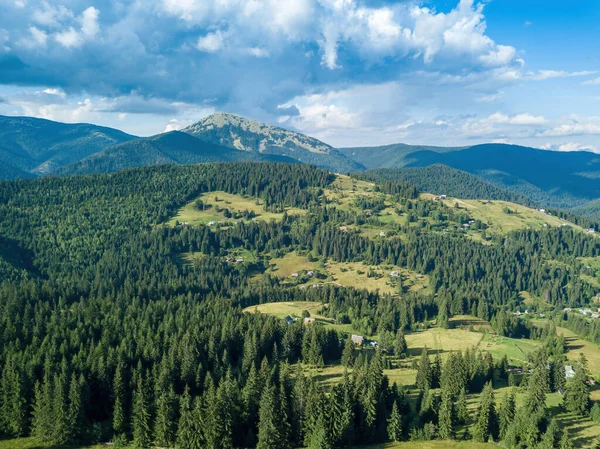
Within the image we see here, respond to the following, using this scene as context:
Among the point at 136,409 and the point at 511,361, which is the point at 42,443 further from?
the point at 511,361

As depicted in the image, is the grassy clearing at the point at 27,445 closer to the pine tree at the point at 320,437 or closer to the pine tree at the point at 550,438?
the pine tree at the point at 320,437

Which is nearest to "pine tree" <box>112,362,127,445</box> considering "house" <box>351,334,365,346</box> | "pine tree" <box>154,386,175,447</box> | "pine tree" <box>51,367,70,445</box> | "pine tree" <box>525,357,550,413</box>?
"pine tree" <box>154,386,175,447</box>

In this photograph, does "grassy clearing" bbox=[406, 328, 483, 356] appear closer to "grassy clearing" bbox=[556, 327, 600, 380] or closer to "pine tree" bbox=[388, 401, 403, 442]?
"grassy clearing" bbox=[556, 327, 600, 380]

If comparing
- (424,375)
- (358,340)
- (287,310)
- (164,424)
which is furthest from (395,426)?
(287,310)

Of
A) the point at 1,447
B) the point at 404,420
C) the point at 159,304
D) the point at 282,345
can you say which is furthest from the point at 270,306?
the point at 1,447

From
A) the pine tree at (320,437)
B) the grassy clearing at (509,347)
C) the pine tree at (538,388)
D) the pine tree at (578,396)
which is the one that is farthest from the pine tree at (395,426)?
the grassy clearing at (509,347)

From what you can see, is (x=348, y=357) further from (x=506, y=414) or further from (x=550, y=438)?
(x=550, y=438)
